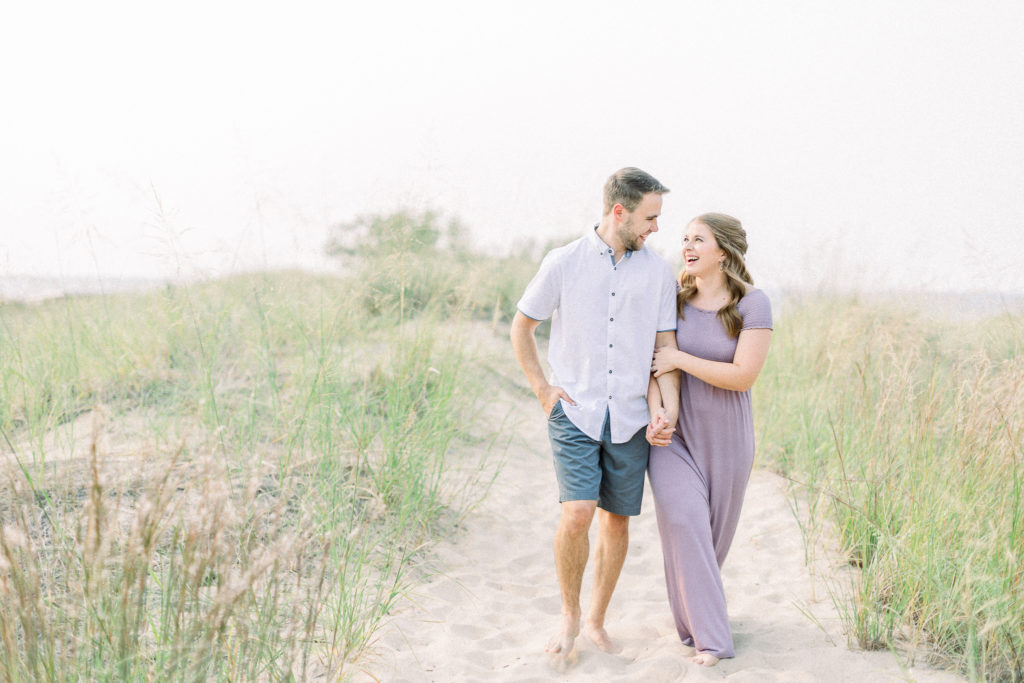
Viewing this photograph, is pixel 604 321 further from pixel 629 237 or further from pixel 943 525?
pixel 943 525

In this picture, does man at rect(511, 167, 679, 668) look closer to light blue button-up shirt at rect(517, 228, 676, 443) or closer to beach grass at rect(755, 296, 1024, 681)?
light blue button-up shirt at rect(517, 228, 676, 443)

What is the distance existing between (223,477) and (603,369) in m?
1.50

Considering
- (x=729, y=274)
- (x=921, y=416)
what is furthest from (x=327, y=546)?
(x=921, y=416)

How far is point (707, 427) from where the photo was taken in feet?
10.3

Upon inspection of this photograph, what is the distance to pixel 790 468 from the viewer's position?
5223mm

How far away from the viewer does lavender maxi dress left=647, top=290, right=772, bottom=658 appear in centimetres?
298

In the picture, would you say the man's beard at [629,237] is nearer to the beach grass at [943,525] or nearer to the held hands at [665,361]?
the held hands at [665,361]

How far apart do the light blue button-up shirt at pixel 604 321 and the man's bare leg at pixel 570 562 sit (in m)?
0.31

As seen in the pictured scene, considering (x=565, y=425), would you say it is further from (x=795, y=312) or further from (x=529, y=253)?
(x=529, y=253)

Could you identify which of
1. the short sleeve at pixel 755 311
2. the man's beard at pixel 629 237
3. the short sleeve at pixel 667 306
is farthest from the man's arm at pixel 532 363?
the man's beard at pixel 629 237

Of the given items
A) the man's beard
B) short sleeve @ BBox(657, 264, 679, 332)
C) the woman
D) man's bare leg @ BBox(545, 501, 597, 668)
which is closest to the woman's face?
the woman

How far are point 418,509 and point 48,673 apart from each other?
2.27 meters

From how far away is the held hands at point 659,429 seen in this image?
299cm

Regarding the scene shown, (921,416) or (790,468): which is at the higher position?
(921,416)
